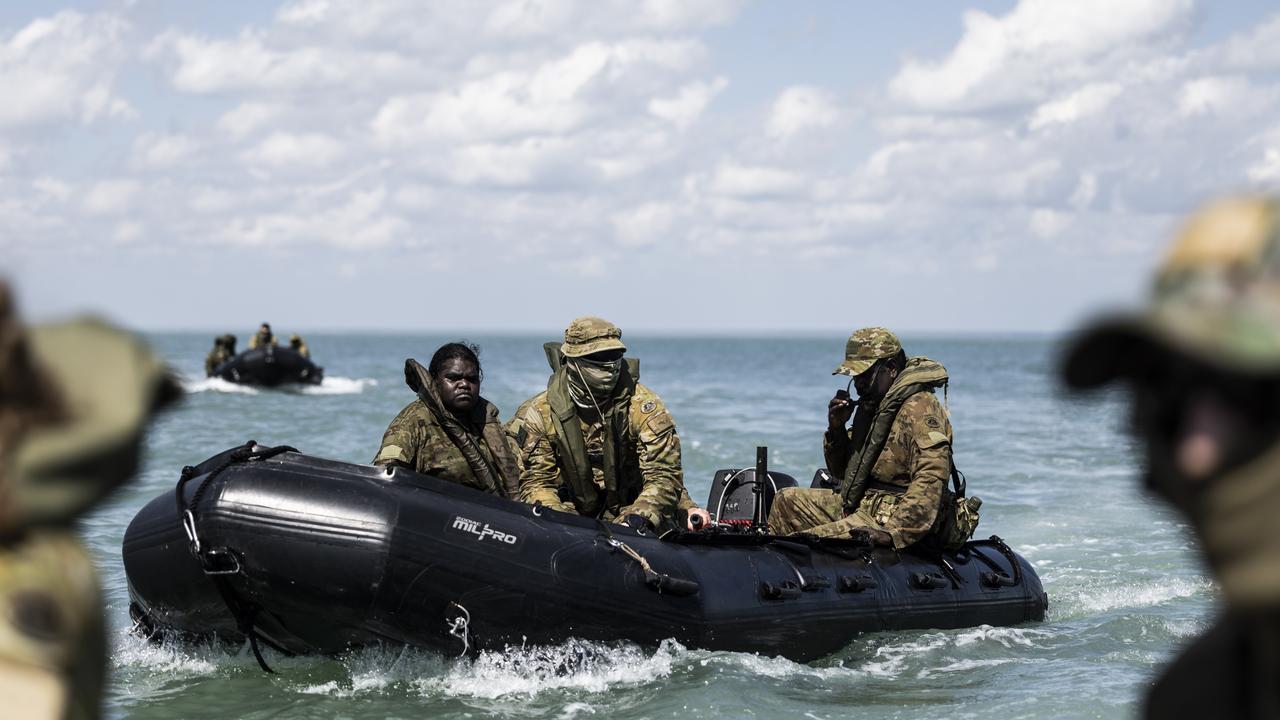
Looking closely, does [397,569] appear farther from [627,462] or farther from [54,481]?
[54,481]

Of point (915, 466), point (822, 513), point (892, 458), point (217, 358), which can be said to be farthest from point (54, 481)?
point (217, 358)

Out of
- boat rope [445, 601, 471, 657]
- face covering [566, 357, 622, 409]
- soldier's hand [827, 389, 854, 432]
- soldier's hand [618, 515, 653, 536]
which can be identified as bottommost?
boat rope [445, 601, 471, 657]

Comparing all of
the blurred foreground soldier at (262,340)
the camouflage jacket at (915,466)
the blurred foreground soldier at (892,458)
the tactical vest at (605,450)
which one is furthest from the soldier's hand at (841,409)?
the blurred foreground soldier at (262,340)

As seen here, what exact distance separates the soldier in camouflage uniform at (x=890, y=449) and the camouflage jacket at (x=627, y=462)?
94cm

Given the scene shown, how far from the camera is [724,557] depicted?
7.35 m

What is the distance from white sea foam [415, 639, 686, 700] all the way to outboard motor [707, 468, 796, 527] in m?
2.28

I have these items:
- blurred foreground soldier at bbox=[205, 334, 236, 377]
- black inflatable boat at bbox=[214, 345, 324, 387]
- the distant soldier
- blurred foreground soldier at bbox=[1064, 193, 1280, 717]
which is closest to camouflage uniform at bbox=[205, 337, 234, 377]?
blurred foreground soldier at bbox=[205, 334, 236, 377]

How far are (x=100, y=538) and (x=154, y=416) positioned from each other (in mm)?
9558

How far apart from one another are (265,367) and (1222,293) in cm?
3281

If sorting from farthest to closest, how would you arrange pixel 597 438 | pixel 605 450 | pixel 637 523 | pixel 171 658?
pixel 597 438
pixel 605 450
pixel 637 523
pixel 171 658

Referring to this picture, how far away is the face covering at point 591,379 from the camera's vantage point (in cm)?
772

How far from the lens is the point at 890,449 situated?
8.09 metres

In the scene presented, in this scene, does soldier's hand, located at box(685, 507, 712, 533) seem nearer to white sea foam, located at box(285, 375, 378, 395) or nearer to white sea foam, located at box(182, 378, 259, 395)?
white sea foam, located at box(182, 378, 259, 395)

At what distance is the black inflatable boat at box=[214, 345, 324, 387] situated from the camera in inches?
1292
